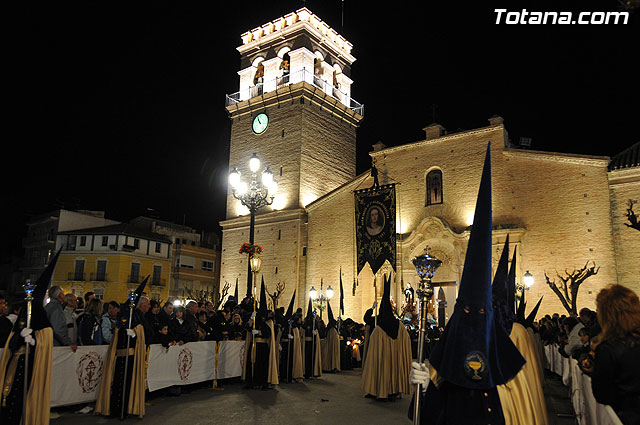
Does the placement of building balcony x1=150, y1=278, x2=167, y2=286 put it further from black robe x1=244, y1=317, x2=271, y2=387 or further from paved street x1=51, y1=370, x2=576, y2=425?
black robe x1=244, y1=317, x2=271, y2=387

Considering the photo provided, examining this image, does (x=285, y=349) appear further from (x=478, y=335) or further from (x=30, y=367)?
(x=478, y=335)

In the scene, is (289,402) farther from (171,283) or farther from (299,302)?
(171,283)

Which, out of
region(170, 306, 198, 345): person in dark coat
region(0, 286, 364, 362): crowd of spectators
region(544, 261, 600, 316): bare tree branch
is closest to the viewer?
region(0, 286, 364, 362): crowd of spectators

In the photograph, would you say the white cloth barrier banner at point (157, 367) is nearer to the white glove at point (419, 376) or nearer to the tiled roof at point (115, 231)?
the white glove at point (419, 376)

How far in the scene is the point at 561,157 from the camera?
20.0 meters

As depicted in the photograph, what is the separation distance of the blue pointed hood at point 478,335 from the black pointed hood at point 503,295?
4.87ft

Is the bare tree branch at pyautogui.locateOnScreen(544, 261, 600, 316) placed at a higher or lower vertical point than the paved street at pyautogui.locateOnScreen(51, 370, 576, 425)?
higher

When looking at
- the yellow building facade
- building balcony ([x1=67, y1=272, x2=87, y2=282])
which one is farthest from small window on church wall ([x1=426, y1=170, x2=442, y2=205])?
building balcony ([x1=67, y1=272, x2=87, y2=282])

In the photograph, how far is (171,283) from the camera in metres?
41.3

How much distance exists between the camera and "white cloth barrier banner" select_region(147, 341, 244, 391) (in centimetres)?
867

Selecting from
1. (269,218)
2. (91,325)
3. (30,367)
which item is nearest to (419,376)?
(30,367)

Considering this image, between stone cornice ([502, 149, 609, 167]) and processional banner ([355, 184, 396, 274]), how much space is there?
5.43 m

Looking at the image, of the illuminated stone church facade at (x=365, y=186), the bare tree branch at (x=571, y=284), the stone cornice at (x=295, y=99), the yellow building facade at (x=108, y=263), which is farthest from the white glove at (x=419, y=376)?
the yellow building facade at (x=108, y=263)

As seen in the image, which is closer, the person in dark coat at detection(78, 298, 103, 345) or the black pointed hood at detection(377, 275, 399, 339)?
the person in dark coat at detection(78, 298, 103, 345)
